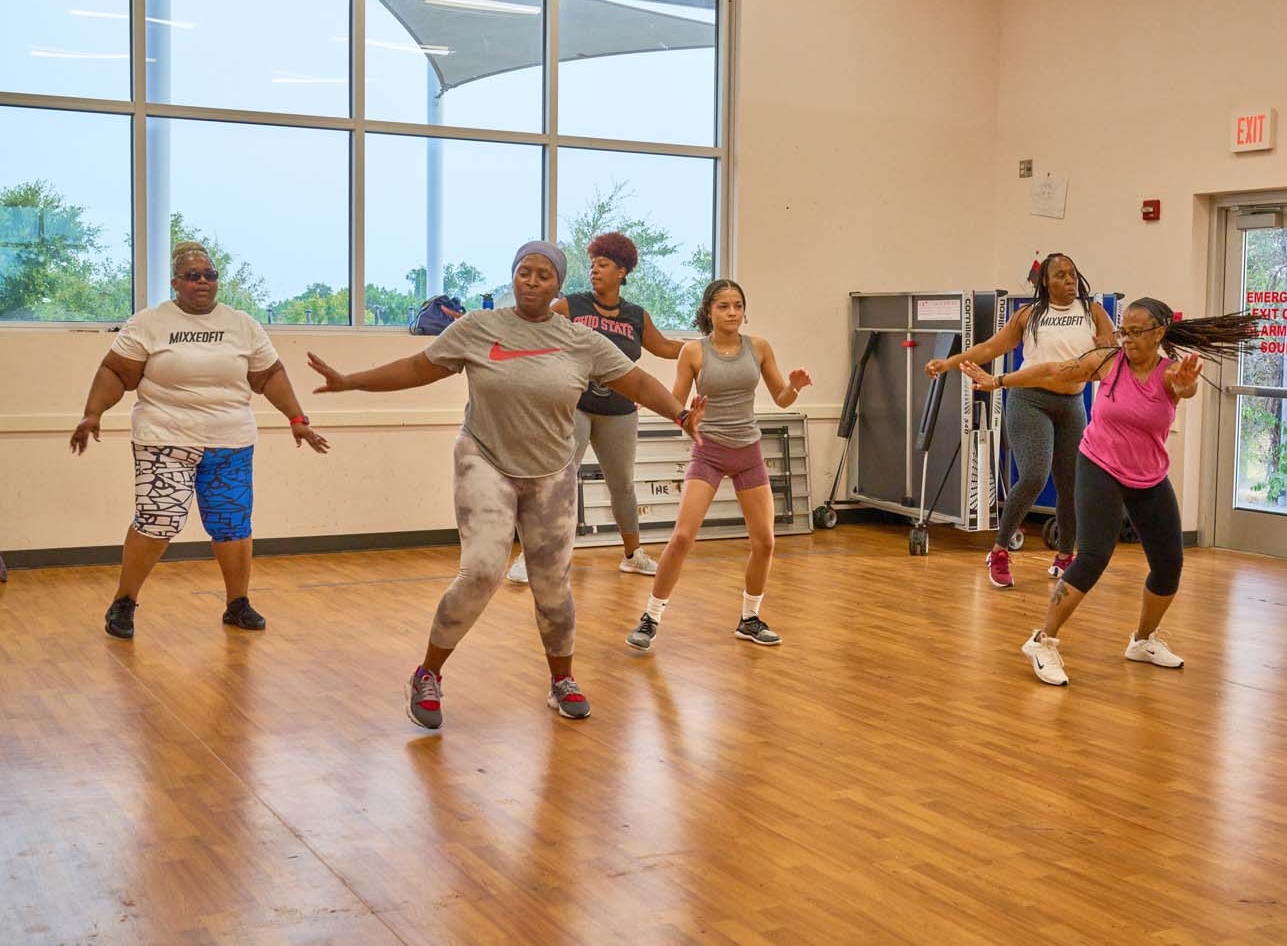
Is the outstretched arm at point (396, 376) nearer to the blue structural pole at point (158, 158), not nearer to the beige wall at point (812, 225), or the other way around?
the beige wall at point (812, 225)

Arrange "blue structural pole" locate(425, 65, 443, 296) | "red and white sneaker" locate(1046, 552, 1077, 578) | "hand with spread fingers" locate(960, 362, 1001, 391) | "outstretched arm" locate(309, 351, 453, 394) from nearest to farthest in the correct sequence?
"outstretched arm" locate(309, 351, 453, 394)
"hand with spread fingers" locate(960, 362, 1001, 391)
"red and white sneaker" locate(1046, 552, 1077, 578)
"blue structural pole" locate(425, 65, 443, 296)

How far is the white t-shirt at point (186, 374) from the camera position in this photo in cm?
588

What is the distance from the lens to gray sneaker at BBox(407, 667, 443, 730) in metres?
4.69

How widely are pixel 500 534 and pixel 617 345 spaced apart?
2.63m

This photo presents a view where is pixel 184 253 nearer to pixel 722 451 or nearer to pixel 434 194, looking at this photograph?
pixel 722 451

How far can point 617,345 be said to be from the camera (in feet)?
22.9

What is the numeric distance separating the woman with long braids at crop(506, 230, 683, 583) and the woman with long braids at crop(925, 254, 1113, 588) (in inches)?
60.2

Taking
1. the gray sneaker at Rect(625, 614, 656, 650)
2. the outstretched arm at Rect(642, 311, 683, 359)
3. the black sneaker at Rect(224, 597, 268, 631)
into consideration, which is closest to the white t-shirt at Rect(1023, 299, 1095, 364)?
the outstretched arm at Rect(642, 311, 683, 359)

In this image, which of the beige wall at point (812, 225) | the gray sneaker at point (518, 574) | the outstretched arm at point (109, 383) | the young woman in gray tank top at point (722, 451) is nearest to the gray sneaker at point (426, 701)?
the young woman in gray tank top at point (722, 451)

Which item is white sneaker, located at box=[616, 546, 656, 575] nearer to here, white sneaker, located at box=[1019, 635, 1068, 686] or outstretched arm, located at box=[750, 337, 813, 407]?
outstretched arm, located at box=[750, 337, 813, 407]

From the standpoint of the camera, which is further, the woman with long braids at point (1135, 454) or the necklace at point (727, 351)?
the necklace at point (727, 351)

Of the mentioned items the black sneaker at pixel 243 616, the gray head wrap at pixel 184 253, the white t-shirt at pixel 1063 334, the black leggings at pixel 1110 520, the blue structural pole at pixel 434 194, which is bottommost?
the black sneaker at pixel 243 616

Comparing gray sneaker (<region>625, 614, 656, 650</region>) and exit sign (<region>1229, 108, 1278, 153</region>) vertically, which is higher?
exit sign (<region>1229, 108, 1278, 153</region>)

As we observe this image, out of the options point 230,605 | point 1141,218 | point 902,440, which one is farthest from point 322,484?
point 1141,218
